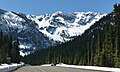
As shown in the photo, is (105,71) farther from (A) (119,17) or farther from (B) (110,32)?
(B) (110,32)

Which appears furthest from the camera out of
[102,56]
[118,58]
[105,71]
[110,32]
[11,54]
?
[11,54]

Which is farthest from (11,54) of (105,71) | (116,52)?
(105,71)

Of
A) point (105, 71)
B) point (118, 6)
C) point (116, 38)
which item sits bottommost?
point (105, 71)

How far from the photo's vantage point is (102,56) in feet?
363

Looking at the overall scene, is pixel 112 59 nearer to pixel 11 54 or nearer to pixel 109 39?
pixel 109 39

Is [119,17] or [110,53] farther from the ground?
[119,17]

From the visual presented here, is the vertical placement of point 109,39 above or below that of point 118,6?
below

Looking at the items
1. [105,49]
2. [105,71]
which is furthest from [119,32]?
[105,71]

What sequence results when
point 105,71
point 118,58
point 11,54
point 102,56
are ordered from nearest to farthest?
point 105,71
point 118,58
point 102,56
point 11,54

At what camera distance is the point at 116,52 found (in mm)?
95062

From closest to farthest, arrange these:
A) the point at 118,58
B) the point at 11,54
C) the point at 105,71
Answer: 1. the point at 105,71
2. the point at 118,58
3. the point at 11,54

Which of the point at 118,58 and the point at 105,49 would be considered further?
the point at 105,49

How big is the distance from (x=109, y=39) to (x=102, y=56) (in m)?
8.89

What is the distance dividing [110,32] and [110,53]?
6430 mm
